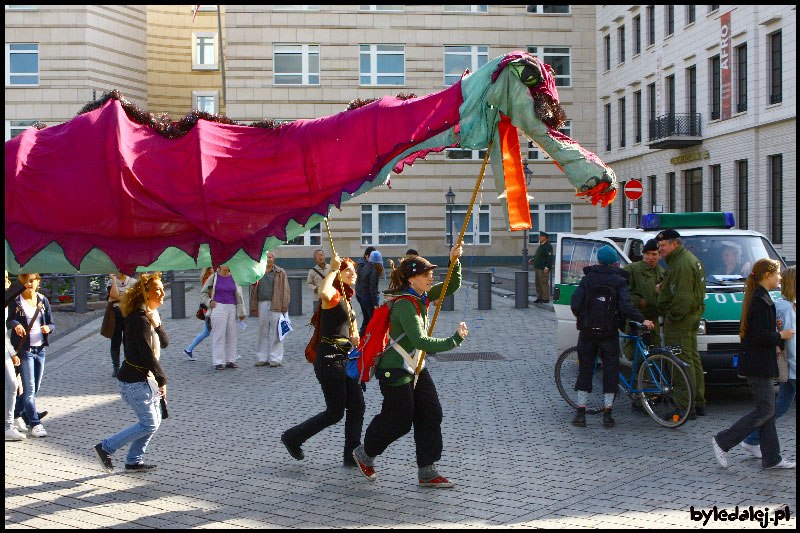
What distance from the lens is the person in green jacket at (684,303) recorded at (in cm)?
930

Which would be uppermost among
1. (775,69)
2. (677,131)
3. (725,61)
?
(725,61)

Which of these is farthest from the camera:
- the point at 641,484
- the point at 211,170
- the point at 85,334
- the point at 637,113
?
the point at 637,113

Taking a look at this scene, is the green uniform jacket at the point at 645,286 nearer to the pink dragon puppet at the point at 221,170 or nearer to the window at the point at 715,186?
the pink dragon puppet at the point at 221,170

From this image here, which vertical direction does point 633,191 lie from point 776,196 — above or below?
below

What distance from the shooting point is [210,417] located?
9.70 meters

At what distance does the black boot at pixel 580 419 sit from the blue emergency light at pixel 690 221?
10.3 feet

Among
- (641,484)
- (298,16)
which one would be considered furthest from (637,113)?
(641,484)

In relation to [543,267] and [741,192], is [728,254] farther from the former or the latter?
[741,192]

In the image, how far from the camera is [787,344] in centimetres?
741

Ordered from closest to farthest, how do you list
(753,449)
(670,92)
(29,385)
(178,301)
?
1. (753,449)
2. (29,385)
3. (178,301)
4. (670,92)

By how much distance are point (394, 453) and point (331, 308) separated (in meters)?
1.57

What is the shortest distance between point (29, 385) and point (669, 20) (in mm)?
33460

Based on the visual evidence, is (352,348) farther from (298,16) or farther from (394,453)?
(298,16)

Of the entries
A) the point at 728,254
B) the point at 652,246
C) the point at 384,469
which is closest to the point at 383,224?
the point at 728,254
